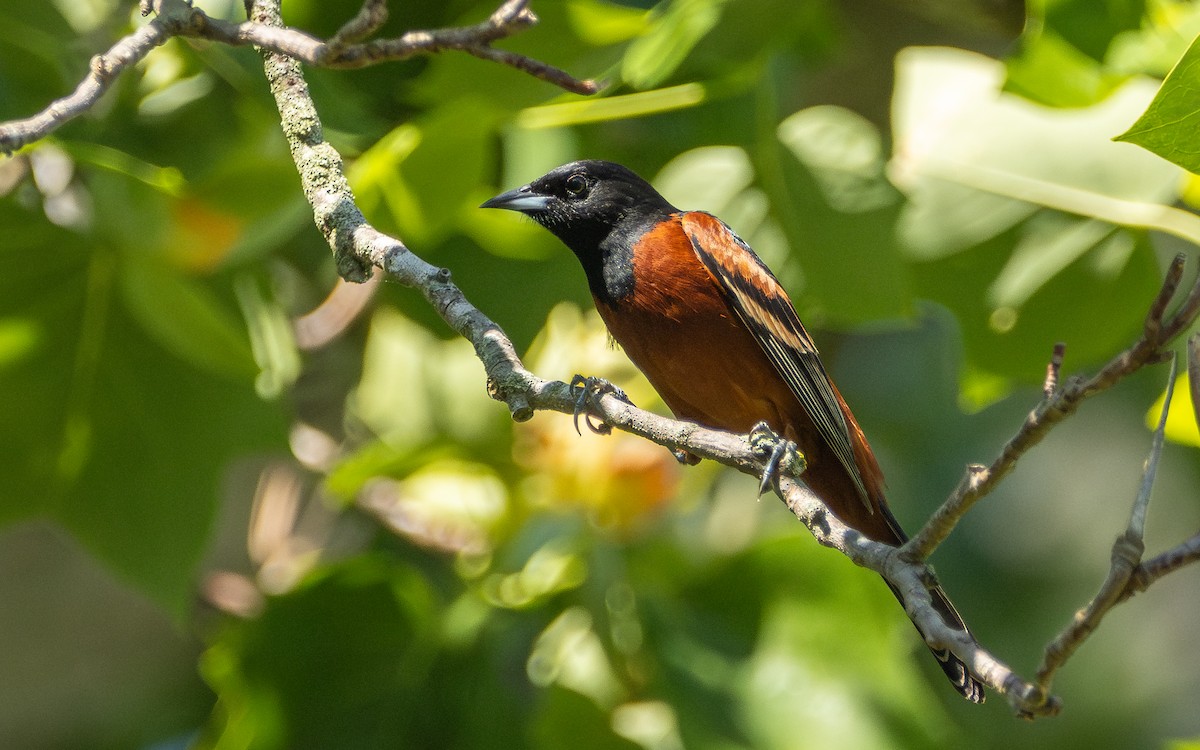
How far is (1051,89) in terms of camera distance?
2.97 m

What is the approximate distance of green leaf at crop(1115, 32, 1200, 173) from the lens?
193 cm

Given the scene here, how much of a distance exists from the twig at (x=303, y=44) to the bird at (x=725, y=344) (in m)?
0.89

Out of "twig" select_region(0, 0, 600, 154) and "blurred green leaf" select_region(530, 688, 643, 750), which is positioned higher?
"twig" select_region(0, 0, 600, 154)

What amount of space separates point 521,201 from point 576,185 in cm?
21

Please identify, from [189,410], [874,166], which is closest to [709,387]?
[874,166]

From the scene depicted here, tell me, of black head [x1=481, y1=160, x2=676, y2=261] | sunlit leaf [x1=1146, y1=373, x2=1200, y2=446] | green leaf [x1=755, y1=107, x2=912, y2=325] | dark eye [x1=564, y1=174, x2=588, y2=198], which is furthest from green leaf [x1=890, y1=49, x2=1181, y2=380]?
dark eye [x1=564, y1=174, x2=588, y2=198]

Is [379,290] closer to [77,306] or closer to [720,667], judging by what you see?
[77,306]

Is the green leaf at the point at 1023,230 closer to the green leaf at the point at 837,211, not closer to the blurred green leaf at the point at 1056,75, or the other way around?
the blurred green leaf at the point at 1056,75

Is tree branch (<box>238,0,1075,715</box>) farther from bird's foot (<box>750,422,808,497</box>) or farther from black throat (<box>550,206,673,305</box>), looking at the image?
black throat (<box>550,206,673,305</box>)

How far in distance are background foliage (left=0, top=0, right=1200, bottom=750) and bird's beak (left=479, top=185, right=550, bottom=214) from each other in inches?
4.1

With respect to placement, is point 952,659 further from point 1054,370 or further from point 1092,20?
point 1092,20

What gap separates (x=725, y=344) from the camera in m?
2.81

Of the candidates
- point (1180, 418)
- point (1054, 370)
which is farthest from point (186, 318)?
point (1180, 418)

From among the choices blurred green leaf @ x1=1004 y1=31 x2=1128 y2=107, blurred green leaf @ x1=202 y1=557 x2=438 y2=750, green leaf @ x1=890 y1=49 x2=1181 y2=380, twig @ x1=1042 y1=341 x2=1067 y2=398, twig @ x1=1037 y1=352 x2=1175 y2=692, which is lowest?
blurred green leaf @ x1=202 y1=557 x2=438 y2=750
